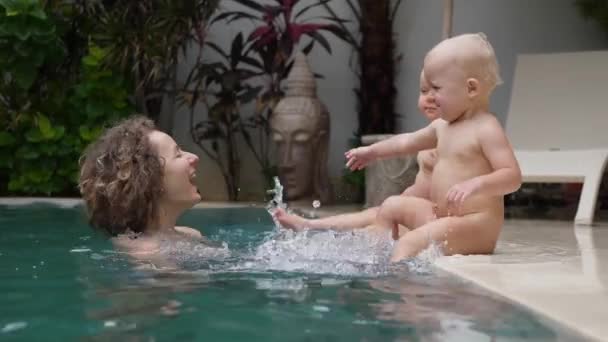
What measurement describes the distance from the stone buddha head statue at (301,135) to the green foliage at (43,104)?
1311mm

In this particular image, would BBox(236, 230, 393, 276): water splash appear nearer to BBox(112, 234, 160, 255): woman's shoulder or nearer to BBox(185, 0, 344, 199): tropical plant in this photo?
BBox(112, 234, 160, 255): woman's shoulder

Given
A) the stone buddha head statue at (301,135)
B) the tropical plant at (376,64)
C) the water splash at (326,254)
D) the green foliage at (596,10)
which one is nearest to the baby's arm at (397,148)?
the water splash at (326,254)

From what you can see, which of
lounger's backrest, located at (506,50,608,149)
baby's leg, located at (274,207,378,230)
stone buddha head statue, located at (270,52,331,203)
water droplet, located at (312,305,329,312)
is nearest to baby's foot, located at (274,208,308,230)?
baby's leg, located at (274,207,378,230)

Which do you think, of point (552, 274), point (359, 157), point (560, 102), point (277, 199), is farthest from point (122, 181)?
point (560, 102)

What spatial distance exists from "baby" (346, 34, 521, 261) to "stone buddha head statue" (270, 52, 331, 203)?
12.3 ft

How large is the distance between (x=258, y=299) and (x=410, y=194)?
4.48ft

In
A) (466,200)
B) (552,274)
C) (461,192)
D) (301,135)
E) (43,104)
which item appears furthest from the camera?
(43,104)

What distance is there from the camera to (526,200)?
6.27 m

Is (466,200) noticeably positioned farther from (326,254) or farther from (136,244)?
(136,244)

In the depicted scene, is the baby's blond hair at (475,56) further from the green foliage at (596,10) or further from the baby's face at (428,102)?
the green foliage at (596,10)

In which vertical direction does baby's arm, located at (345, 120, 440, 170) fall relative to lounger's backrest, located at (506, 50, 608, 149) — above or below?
below

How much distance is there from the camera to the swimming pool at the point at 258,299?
56.8 inches

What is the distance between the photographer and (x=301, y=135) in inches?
257

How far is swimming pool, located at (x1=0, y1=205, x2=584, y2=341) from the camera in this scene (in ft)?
4.73
